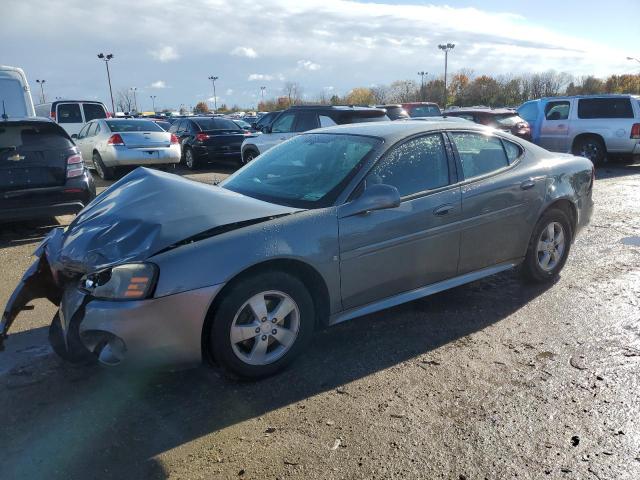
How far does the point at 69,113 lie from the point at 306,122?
31.5 feet

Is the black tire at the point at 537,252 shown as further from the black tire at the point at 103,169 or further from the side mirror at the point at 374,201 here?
the black tire at the point at 103,169

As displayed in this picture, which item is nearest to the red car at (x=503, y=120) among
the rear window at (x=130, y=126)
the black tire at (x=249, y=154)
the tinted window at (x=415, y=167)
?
the black tire at (x=249, y=154)

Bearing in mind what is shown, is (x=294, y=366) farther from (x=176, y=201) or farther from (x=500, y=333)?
(x=500, y=333)

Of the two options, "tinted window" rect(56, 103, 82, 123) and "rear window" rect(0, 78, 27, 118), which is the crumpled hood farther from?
"tinted window" rect(56, 103, 82, 123)

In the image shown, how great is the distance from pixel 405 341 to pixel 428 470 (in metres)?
1.39

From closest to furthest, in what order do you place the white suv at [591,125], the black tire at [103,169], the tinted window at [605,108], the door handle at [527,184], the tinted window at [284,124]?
the door handle at [527,184]
the tinted window at [284,124]
the black tire at [103,169]
the white suv at [591,125]
the tinted window at [605,108]

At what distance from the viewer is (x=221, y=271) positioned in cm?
296

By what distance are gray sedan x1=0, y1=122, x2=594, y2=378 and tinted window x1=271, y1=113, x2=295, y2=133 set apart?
6.74 m

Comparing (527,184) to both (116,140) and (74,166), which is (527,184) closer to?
(74,166)

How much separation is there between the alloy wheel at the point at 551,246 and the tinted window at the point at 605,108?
407 inches

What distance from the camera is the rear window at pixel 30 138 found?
251 inches

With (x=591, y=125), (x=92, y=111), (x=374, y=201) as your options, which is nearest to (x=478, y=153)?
(x=374, y=201)

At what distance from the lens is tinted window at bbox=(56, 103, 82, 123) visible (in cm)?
1612

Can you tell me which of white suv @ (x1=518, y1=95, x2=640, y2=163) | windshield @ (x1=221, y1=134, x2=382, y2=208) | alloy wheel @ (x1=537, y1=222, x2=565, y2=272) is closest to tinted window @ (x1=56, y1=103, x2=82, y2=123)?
white suv @ (x1=518, y1=95, x2=640, y2=163)
